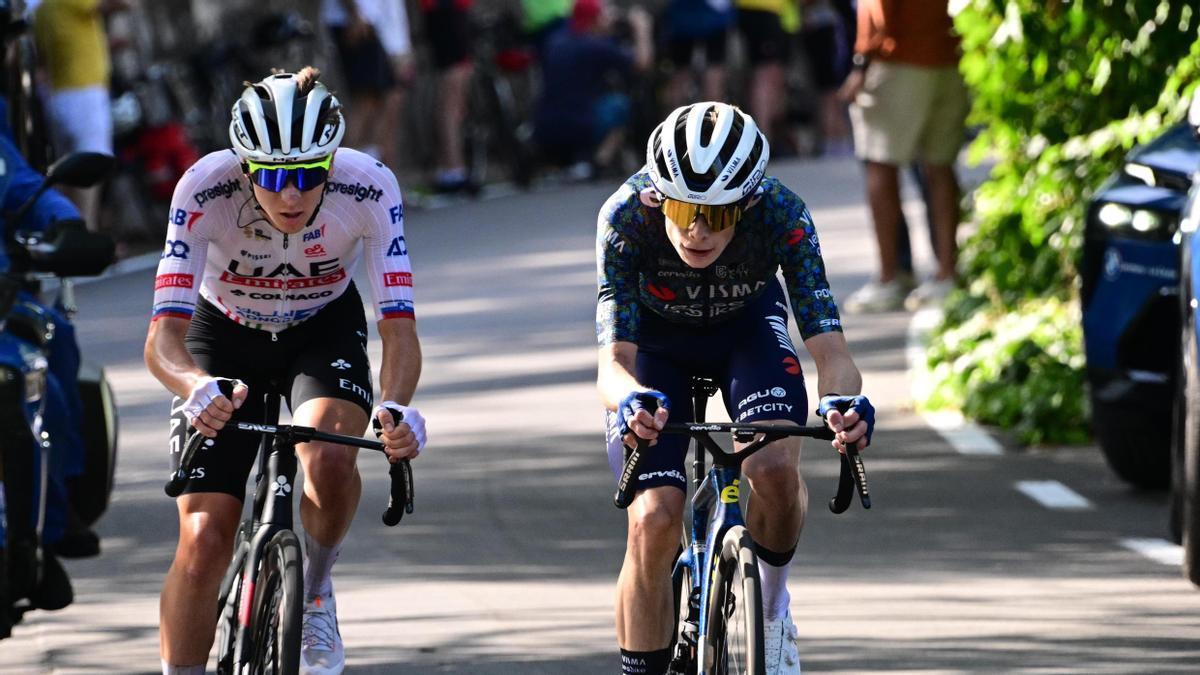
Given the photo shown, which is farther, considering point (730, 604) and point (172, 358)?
point (172, 358)

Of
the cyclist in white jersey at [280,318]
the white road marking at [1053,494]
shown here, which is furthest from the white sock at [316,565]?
the white road marking at [1053,494]

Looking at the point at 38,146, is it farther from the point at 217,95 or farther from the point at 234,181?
the point at 217,95

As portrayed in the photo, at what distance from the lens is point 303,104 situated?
22.0 feet

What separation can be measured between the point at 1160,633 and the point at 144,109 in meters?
12.6

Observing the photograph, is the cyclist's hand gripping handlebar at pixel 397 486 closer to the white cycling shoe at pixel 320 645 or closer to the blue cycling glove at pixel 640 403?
the blue cycling glove at pixel 640 403

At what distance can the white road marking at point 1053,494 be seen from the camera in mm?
10195

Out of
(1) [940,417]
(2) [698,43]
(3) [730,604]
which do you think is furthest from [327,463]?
Answer: (2) [698,43]

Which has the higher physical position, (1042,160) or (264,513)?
(264,513)

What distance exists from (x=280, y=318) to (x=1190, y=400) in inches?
117

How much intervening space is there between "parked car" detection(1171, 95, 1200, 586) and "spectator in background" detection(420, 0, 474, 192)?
557 inches

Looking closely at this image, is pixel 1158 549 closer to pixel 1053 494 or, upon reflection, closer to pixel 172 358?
pixel 1053 494

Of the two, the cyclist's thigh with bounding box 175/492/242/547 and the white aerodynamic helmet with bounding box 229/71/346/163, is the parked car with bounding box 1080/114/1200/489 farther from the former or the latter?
the cyclist's thigh with bounding box 175/492/242/547

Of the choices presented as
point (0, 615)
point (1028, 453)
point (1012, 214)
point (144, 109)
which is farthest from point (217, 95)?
point (0, 615)

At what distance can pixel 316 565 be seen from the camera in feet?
23.6
